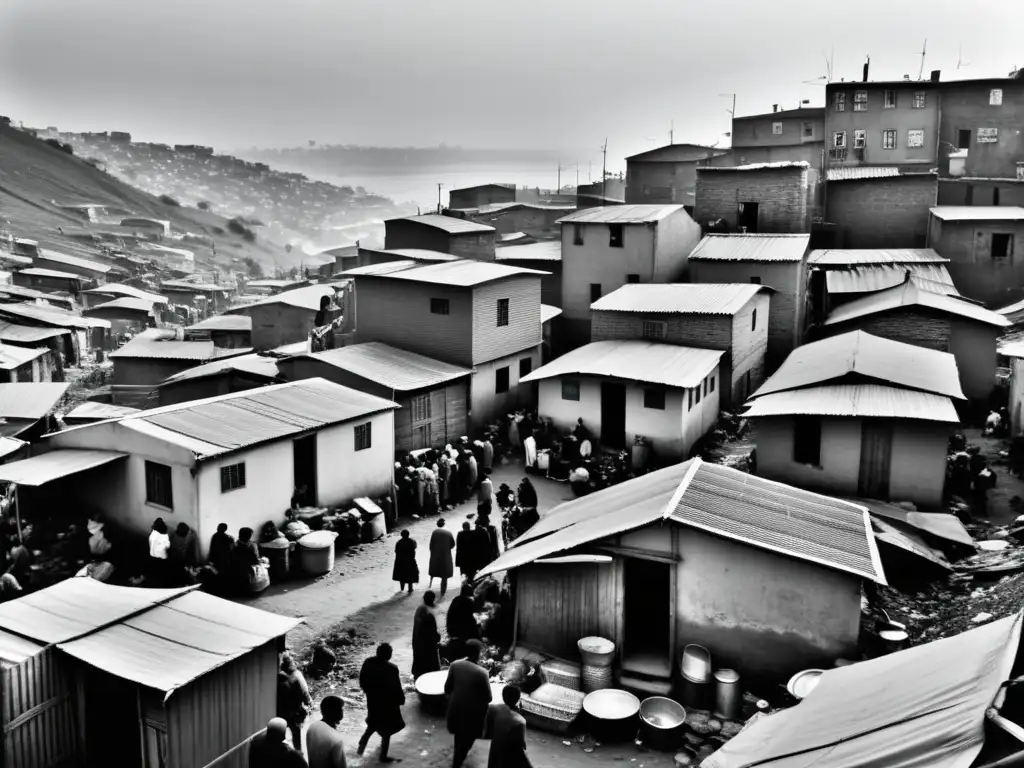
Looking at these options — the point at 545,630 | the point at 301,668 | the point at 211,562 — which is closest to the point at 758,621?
the point at 545,630

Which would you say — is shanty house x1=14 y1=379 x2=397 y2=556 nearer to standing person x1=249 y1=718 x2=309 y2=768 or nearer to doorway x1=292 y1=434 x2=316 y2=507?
doorway x1=292 y1=434 x2=316 y2=507

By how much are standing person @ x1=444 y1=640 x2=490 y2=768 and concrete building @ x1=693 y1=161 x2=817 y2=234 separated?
32147 millimetres

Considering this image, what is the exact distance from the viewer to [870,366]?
22.3 metres

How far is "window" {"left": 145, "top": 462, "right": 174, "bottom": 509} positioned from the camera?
59.5 ft

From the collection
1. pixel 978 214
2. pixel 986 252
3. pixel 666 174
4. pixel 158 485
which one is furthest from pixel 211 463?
pixel 666 174

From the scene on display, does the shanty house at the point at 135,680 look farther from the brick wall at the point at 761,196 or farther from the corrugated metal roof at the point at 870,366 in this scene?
the brick wall at the point at 761,196

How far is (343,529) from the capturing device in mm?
19953

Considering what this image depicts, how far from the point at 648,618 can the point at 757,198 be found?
28.4 meters

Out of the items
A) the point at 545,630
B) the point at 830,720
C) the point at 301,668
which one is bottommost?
the point at 301,668

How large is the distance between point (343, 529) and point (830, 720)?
13274 millimetres

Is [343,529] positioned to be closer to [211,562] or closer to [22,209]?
[211,562]

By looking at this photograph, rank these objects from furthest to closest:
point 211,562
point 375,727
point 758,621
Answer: point 211,562
point 758,621
point 375,727

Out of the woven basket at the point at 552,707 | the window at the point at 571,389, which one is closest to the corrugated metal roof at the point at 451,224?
the window at the point at 571,389

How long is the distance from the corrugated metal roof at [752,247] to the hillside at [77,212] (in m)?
57.7
